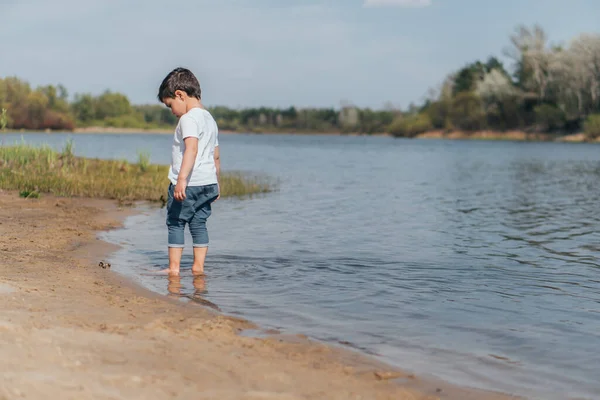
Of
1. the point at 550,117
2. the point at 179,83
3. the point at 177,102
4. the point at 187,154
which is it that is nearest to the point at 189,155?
the point at 187,154

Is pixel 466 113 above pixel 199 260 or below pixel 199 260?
above

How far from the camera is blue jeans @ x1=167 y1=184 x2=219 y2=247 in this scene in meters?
7.21

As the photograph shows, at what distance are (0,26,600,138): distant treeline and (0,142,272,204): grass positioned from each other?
66745 mm

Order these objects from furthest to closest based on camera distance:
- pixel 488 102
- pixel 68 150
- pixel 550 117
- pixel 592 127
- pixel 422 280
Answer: pixel 488 102, pixel 550 117, pixel 592 127, pixel 68 150, pixel 422 280

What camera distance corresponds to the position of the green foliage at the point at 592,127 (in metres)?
74.0

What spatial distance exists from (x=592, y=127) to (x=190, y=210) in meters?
74.8

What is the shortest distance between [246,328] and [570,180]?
23187 mm

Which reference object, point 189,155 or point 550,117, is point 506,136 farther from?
point 189,155

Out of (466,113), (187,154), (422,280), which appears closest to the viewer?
(187,154)

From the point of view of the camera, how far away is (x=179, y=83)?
702 centimetres

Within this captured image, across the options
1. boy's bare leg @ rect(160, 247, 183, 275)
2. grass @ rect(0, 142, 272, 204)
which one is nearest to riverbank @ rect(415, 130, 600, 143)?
grass @ rect(0, 142, 272, 204)

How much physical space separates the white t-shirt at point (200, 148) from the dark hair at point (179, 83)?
215 millimetres

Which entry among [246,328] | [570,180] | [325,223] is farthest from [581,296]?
[570,180]

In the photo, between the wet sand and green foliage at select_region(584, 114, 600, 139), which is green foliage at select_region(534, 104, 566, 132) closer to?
green foliage at select_region(584, 114, 600, 139)
